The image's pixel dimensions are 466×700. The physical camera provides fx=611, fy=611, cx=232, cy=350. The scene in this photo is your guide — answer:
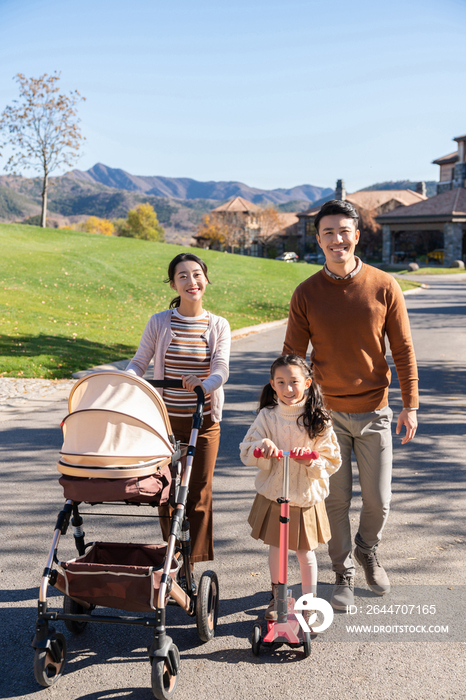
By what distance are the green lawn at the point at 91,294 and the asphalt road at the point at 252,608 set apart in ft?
19.5

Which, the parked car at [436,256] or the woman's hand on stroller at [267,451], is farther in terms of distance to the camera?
the parked car at [436,256]

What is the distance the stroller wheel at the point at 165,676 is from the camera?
8.59 ft

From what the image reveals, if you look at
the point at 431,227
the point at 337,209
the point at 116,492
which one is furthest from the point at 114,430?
the point at 431,227

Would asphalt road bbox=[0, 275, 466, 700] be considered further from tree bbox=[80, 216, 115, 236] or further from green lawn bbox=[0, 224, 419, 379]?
tree bbox=[80, 216, 115, 236]

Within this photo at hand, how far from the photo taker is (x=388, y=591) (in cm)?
373

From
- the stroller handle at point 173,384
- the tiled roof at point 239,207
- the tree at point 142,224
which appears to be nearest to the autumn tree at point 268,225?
the tiled roof at point 239,207

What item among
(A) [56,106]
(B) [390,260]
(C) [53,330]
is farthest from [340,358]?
(B) [390,260]

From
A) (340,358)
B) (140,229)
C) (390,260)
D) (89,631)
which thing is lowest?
(89,631)

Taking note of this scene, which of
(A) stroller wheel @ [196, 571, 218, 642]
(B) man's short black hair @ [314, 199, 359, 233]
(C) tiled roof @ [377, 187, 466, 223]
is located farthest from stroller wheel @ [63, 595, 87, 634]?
(C) tiled roof @ [377, 187, 466, 223]

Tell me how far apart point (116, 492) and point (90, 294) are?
19.3 m

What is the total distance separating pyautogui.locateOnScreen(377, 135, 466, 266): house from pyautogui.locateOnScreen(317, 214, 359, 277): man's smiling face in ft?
167

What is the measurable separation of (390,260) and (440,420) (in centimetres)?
4849

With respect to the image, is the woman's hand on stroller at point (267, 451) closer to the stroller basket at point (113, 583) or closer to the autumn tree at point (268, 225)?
the stroller basket at point (113, 583)

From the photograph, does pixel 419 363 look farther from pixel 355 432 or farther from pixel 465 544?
pixel 355 432
